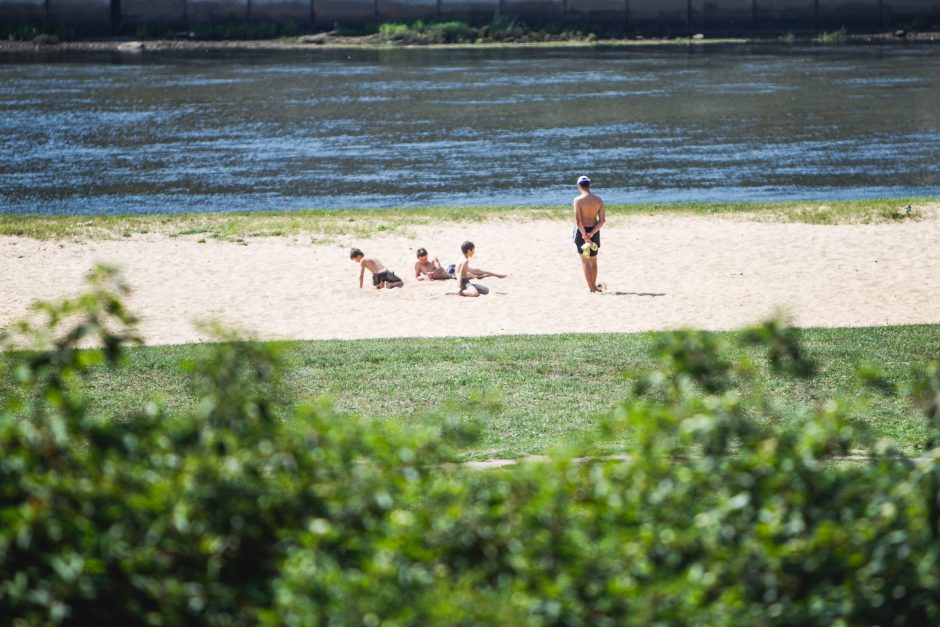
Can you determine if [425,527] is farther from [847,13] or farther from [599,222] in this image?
[847,13]

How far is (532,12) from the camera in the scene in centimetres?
6419

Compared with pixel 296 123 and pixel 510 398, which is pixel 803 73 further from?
pixel 510 398

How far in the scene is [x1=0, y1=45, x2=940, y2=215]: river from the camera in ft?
86.4

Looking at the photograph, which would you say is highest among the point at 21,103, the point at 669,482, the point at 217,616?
the point at 21,103

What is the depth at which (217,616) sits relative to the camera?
12.0 feet

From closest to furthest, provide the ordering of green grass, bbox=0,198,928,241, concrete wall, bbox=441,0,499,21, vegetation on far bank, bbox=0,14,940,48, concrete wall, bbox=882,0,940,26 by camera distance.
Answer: green grass, bbox=0,198,928,241, vegetation on far bank, bbox=0,14,940,48, concrete wall, bbox=882,0,940,26, concrete wall, bbox=441,0,499,21

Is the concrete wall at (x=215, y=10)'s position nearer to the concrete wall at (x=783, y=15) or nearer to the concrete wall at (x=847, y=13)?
the concrete wall at (x=783, y=15)

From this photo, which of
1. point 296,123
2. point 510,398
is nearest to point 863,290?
point 510,398

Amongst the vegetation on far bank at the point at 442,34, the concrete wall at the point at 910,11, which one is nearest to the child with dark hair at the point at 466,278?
the vegetation on far bank at the point at 442,34

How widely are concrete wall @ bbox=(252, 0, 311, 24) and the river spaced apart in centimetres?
891

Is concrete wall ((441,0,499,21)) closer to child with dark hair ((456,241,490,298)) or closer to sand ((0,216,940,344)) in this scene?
sand ((0,216,940,344))

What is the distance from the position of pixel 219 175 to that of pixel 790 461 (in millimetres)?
25721

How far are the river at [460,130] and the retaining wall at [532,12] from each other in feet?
26.1

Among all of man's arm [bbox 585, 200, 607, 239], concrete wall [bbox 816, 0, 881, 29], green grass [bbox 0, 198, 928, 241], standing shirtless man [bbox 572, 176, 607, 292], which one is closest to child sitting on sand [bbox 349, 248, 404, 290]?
standing shirtless man [bbox 572, 176, 607, 292]
